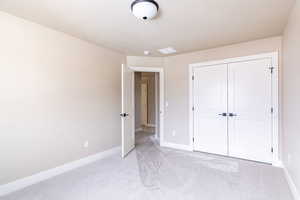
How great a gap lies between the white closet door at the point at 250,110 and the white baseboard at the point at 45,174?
2.81m

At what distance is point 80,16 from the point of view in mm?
2207

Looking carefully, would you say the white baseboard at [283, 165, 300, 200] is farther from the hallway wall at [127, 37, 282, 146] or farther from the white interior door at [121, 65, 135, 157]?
the white interior door at [121, 65, 135, 157]

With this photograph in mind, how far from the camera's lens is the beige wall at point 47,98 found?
214 cm

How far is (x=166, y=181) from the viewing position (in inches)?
95.2

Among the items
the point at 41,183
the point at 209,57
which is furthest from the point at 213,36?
the point at 41,183

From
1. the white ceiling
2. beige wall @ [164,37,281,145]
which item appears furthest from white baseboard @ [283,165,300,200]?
the white ceiling

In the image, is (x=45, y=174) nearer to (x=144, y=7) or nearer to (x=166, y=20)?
(x=144, y=7)

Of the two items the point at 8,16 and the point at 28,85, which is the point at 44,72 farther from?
the point at 8,16

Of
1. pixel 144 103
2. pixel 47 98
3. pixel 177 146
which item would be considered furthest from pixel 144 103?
pixel 47 98

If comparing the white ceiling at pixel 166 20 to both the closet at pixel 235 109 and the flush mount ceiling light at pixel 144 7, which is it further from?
the closet at pixel 235 109

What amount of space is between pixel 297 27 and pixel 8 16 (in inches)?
142

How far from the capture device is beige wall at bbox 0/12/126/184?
7.02 feet

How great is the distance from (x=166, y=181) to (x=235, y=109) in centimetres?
205

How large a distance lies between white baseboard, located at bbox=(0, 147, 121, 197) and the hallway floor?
97 millimetres
